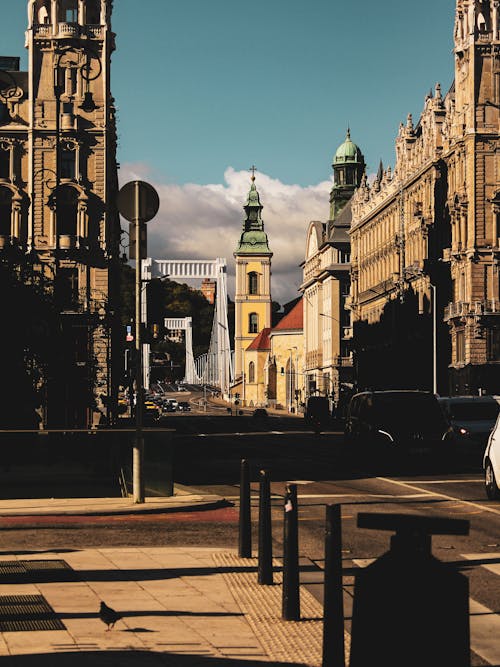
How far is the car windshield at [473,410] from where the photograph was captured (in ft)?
115

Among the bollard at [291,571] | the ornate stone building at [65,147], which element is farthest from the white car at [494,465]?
the ornate stone building at [65,147]

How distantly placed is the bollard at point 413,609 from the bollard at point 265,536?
6.94 m

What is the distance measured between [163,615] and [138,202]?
11.4 metres

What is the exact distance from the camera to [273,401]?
178000 mm

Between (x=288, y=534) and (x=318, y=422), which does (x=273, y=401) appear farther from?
(x=288, y=534)

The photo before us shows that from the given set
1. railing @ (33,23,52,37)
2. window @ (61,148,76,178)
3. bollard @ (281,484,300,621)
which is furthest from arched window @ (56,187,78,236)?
bollard @ (281,484,300,621)

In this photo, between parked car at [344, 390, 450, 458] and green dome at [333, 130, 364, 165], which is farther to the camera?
green dome at [333, 130, 364, 165]

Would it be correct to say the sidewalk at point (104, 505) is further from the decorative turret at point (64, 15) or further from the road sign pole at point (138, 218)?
the decorative turret at point (64, 15)

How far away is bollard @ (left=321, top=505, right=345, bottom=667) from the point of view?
7316 millimetres

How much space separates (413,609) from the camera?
14.6 ft

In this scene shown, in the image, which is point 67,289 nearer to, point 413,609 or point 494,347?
point 494,347

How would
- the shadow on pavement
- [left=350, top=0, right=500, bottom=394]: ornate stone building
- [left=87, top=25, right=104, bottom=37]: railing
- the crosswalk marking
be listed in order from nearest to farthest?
1. the shadow on pavement
2. the crosswalk marking
3. [left=87, top=25, right=104, bottom=37]: railing
4. [left=350, top=0, right=500, bottom=394]: ornate stone building

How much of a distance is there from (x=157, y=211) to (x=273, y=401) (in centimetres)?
15779

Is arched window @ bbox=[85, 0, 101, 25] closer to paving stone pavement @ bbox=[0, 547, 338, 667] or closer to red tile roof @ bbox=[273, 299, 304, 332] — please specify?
paving stone pavement @ bbox=[0, 547, 338, 667]
